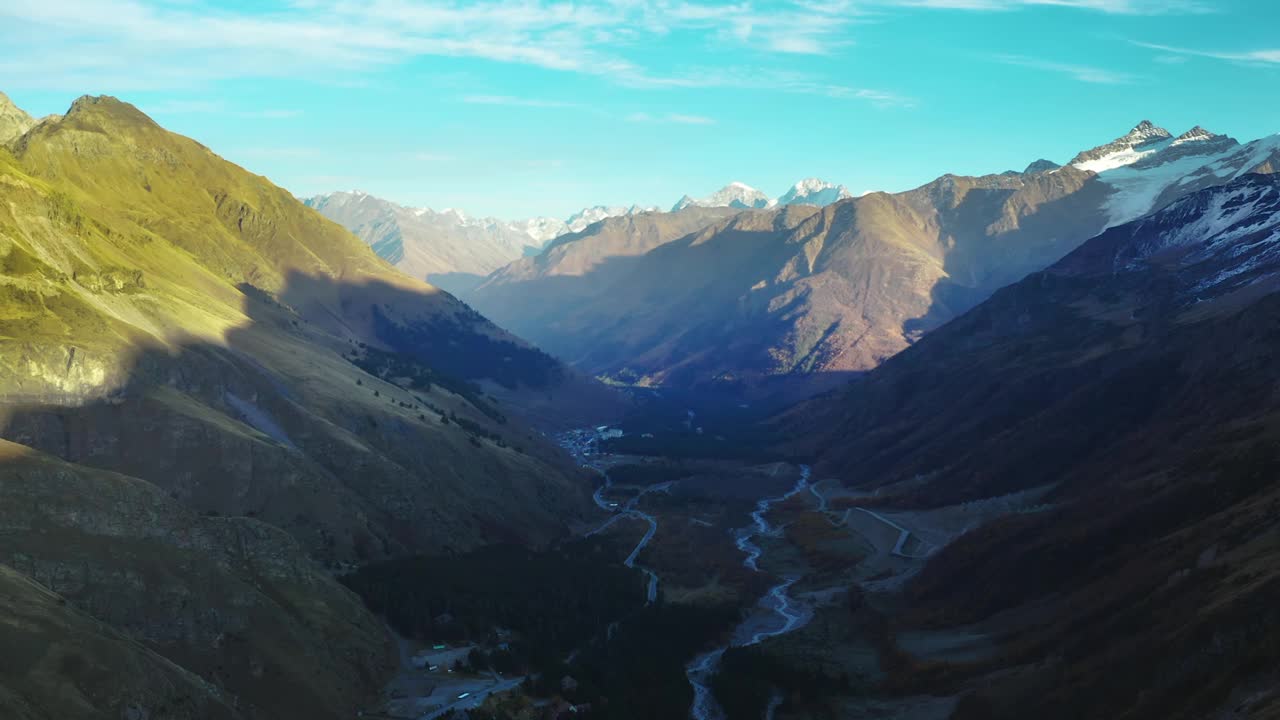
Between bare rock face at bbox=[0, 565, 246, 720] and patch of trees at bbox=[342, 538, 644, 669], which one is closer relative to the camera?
bare rock face at bbox=[0, 565, 246, 720]

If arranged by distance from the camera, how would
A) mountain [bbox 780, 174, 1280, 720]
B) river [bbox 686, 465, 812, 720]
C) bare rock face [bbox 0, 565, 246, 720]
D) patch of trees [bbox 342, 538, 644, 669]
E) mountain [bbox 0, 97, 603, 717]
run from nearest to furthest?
bare rock face [bbox 0, 565, 246, 720]
mountain [bbox 780, 174, 1280, 720]
mountain [bbox 0, 97, 603, 717]
river [bbox 686, 465, 812, 720]
patch of trees [bbox 342, 538, 644, 669]

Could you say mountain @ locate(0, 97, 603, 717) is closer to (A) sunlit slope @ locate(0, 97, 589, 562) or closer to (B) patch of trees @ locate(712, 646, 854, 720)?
(A) sunlit slope @ locate(0, 97, 589, 562)

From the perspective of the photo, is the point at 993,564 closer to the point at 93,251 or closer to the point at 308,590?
the point at 308,590

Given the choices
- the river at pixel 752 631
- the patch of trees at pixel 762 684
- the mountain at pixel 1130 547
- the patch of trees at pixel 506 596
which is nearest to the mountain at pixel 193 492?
the patch of trees at pixel 506 596

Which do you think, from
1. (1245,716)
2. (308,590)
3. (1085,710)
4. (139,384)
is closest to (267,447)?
(139,384)

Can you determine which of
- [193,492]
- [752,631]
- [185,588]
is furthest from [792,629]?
[193,492]

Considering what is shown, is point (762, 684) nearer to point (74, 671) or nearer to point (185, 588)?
point (185, 588)

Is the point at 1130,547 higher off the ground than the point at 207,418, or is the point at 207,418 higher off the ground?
the point at 207,418

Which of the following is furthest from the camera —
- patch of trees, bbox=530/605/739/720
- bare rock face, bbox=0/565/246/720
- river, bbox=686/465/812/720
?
river, bbox=686/465/812/720

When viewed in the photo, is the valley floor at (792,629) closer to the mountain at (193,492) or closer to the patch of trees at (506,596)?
the patch of trees at (506,596)

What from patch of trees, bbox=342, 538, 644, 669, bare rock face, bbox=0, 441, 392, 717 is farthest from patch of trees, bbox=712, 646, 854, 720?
bare rock face, bbox=0, 441, 392, 717

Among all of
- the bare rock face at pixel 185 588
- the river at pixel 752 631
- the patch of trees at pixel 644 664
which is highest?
the bare rock face at pixel 185 588

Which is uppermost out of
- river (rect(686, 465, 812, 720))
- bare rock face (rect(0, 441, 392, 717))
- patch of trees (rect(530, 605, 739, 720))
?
bare rock face (rect(0, 441, 392, 717))
